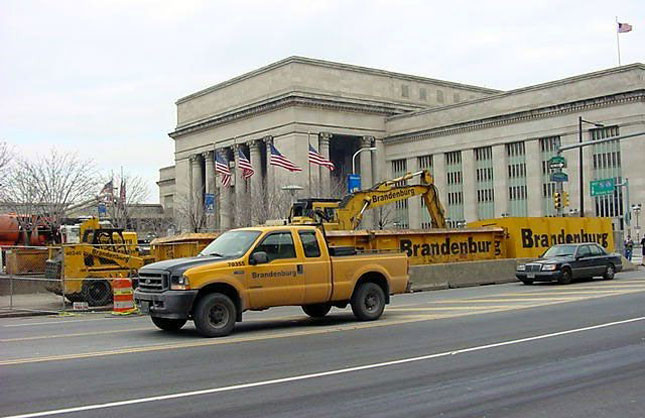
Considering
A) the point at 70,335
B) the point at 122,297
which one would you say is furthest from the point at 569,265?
the point at 70,335

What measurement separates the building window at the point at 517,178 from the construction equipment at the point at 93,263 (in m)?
56.1

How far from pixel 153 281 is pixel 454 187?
2801 inches

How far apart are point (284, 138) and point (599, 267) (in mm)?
57030

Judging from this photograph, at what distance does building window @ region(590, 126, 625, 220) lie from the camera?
65312mm

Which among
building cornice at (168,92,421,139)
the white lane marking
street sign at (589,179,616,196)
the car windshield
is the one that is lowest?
the white lane marking

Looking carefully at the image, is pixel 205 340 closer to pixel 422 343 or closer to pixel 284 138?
pixel 422 343

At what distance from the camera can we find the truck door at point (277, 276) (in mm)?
13773

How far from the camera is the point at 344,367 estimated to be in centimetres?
976

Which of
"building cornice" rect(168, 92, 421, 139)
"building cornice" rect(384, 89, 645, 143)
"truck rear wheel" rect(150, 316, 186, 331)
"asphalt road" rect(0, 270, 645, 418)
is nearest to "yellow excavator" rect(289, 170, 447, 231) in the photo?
"asphalt road" rect(0, 270, 645, 418)

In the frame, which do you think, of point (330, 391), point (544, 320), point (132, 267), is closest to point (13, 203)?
point (132, 267)

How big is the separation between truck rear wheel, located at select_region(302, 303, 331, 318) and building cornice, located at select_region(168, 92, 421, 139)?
64.8 m

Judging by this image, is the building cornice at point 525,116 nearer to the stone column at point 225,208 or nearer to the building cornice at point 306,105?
the building cornice at point 306,105

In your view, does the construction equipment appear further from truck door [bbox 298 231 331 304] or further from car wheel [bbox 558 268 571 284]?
car wheel [bbox 558 268 571 284]

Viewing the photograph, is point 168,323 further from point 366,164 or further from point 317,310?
point 366,164
